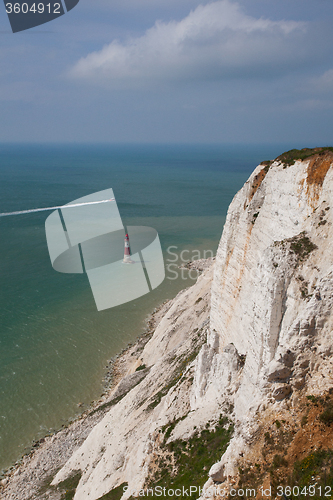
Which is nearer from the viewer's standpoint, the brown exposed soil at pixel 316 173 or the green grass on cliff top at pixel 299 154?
the brown exposed soil at pixel 316 173

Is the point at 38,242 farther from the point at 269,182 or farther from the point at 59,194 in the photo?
the point at 269,182

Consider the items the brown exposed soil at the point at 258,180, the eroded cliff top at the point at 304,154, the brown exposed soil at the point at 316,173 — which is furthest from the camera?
the brown exposed soil at the point at 258,180

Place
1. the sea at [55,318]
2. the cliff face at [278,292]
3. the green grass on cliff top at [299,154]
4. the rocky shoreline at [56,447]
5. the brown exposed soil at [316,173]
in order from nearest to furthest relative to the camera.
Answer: the cliff face at [278,292]
the brown exposed soil at [316,173]
the green grass on cliff top at [299,154]
the rocky shoreline at [56,447]
the sea at [55,318]

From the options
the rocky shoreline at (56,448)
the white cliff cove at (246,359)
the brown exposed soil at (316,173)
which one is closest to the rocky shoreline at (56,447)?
the rocky shoreline at (56,448)

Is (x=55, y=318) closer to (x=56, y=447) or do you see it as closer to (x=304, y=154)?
(x=56, y=447)

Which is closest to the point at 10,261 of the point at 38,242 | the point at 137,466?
the point at 38,242

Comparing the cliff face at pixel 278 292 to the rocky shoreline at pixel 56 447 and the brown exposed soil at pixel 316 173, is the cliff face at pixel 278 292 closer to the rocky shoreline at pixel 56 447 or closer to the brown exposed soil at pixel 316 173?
the brown exposed soil at pixel 316 173

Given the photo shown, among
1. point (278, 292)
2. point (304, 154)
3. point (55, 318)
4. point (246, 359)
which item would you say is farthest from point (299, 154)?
point (55, 318)

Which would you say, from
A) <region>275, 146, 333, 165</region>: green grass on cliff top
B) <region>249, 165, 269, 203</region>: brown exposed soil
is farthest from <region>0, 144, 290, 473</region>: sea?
<region>275, 146, 333, 165</region>: green grass on cliff top
